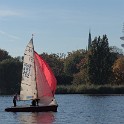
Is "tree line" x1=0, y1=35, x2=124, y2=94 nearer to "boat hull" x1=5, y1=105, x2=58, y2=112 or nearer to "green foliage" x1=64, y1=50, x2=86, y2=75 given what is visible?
"green foliage" x1=64, y1=50, x2=86, y2=75

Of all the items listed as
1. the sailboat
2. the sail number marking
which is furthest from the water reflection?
the sail number marking

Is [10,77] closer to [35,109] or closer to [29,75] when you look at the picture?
[29,75]

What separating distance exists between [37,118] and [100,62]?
7923 cm

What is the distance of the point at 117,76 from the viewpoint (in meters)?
139

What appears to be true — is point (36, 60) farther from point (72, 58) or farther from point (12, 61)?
point (72, 58)

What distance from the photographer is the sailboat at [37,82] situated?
64.2m

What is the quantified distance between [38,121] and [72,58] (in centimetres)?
14406

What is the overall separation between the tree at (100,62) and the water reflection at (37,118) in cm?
7091

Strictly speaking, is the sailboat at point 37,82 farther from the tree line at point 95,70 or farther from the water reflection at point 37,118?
the tree line at point 95,70

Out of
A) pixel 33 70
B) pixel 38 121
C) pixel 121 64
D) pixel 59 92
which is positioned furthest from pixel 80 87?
pixel 38 121

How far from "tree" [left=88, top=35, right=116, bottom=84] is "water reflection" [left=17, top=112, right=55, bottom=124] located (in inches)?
2792

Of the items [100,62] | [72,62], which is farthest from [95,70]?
[72,62]

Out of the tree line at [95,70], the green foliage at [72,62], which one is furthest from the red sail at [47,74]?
the green foliage at [72,62]

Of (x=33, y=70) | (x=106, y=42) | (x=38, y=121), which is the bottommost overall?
(x=38, y=121)
